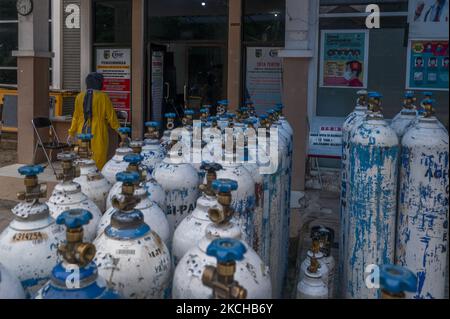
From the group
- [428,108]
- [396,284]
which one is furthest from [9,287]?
[428,108]

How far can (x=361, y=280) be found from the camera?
246 centimetres

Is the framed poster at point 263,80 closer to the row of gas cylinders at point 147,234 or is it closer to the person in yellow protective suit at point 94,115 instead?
the person in yellow protective suit at point 94,115

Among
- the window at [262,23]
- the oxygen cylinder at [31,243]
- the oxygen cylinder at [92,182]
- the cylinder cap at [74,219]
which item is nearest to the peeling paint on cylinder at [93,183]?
the oxygen cylinder at [92,182]

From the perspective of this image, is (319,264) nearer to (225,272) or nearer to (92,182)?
(92,182)

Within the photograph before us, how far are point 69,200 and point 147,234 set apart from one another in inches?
22.5

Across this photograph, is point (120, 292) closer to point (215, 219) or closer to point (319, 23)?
point (215, 219)

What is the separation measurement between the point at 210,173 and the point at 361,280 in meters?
1.10

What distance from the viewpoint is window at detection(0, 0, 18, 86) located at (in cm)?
916

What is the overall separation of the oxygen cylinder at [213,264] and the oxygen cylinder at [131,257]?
0.12m

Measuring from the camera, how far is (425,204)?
89.7 inches

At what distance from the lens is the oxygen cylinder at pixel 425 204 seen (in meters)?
2.23

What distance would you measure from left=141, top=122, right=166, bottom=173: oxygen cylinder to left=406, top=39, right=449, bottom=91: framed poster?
387 centimetres

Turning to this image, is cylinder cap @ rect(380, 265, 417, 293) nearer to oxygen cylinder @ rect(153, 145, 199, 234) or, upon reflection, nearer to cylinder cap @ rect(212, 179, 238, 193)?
cylinder cap @ rect(212, 179, 238, 193)
